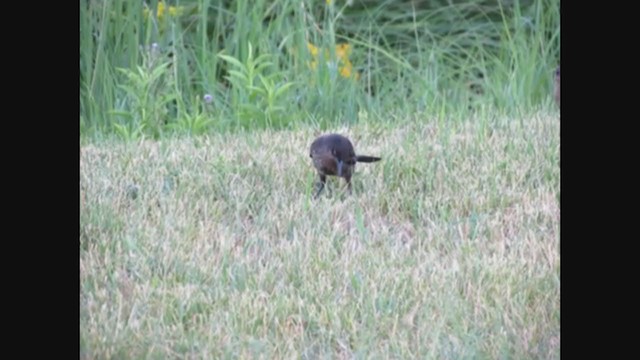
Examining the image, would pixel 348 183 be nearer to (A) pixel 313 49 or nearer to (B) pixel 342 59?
(A) pixel 313 49

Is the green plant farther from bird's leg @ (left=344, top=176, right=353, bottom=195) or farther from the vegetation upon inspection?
bird's leg @ (left=344, top=176, right=353, bottom=195)

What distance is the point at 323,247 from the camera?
8.95 feet

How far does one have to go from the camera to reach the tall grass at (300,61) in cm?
323

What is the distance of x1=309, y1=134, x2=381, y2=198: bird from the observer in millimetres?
3111

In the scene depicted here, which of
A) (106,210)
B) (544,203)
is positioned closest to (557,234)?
(544,203)

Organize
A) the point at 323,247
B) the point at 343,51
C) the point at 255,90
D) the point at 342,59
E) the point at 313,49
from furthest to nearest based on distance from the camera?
the point at 343,51, the point at 342,59, the point at 313,49, the point at 255,90, the point at 323,247

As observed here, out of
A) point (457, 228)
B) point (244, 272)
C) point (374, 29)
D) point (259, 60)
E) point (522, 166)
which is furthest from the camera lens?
point (374, 29)

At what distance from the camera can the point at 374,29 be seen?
14.5ft

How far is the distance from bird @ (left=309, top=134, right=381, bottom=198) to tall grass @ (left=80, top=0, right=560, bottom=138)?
15.5 inches

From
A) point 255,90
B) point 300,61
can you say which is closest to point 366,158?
point 255,90

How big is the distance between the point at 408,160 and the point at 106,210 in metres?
0.90

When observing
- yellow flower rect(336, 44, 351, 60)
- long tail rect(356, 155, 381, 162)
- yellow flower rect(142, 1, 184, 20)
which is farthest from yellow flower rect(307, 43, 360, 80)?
long tail rect(356, 155, 381, 162)

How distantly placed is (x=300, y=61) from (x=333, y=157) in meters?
0.68
